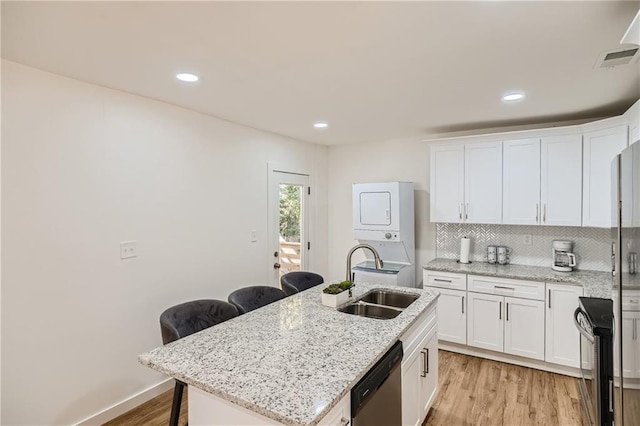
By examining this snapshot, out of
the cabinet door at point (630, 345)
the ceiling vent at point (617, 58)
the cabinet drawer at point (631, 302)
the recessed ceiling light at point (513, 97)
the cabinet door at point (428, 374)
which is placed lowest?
the cabinet door at point (428, 374)

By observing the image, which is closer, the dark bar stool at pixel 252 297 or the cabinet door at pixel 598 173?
the dark bar stool at pixel 252 297

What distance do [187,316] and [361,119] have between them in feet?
7.96

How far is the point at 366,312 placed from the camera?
2426 mm

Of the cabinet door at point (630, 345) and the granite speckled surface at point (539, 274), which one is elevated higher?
the cabinet door at point (630, 345)

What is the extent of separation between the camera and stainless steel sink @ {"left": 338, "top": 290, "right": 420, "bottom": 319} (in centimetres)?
236

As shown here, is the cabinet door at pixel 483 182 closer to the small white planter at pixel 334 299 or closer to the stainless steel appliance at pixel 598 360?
the stainless steel appliance at pixel 598 360

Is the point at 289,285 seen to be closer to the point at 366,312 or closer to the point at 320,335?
the point at 366,312

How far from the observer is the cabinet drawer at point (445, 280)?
3545 mm

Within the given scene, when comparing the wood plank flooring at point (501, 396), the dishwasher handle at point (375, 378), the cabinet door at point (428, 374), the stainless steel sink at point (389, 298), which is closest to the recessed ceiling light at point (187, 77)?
the stainless steel sink at point (389, 298)

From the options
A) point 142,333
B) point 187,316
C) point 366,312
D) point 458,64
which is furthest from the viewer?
point 142,333

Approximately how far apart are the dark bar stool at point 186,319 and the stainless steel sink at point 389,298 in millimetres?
1023

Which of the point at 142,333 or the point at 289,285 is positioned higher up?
the point at 289,285

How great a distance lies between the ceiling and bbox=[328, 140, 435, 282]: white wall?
4.53 feet

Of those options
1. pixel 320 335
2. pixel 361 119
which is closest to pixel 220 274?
pixel 320 335
